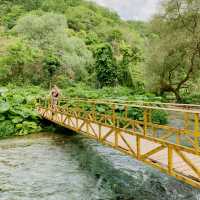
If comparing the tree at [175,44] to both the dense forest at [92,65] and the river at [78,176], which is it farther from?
the river at [78,176]

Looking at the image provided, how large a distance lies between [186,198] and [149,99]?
17024 mm

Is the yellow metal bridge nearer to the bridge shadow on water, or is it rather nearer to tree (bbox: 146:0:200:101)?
the bridge shadow on water

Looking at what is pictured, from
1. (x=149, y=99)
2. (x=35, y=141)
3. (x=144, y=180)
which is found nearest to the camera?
(x=144, y=180)

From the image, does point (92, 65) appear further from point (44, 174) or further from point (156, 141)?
point (156, 141)

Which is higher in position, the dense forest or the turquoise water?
the dense forest

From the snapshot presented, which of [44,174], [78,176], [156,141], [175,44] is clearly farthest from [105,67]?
[156,141]

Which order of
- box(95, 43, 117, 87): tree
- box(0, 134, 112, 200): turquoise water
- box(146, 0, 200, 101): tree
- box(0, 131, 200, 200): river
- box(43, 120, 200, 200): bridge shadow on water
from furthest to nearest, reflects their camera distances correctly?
box(95, 43, 117, 87): tree
box(146, 0, 200, 101): tree
box(0, 134, 112, 200): turquoise water
box(0, 131, 200, 200): river
box(43, 120, 200, 200): bridge shadow on water

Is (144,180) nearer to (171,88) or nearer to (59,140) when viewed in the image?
(59,140)

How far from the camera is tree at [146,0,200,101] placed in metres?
27.2

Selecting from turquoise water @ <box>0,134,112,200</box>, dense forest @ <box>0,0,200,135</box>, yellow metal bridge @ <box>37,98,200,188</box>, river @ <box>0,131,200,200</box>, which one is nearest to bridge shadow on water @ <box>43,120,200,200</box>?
river @ <box>0,131,200,200</box>

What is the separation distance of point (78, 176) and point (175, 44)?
774 inches

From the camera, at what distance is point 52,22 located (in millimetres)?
39375

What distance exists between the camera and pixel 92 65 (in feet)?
131

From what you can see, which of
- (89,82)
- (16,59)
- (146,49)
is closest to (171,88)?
(146,49)
